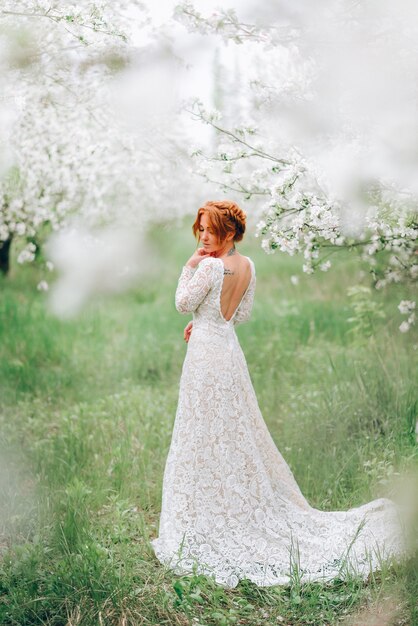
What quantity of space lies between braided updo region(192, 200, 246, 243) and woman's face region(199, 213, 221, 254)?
0.07ft

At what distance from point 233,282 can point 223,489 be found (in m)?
1.21

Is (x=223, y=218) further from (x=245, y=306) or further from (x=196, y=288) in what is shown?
(x=245, y=306)

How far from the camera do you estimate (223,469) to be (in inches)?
161

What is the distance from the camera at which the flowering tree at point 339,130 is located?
13.9 feet

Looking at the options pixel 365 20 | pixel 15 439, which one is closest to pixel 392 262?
pixel 365 20

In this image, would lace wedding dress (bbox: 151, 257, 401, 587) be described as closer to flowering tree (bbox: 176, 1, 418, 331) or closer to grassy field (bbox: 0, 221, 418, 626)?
grassy field (bbox: 0, 221, 418, 626)

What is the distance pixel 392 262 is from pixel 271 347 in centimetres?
260

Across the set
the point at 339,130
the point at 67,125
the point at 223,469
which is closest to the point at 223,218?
the point at 339,130

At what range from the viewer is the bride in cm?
395

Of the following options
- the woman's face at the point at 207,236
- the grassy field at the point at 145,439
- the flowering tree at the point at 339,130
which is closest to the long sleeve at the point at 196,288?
the woman's face at the point at 207,236

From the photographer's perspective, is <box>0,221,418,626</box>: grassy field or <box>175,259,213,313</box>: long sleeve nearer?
<box>0,221,418,626</box>: grassy field

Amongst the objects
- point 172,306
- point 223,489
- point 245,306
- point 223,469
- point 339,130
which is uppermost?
point 339,130

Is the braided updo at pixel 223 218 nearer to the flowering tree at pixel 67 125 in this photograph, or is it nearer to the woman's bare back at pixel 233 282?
the woman's bare back at pixel 233 282

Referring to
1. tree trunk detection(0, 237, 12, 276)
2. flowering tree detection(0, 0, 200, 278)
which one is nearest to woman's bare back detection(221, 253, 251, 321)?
flowering tree detection(0, 0, 200, 278)
